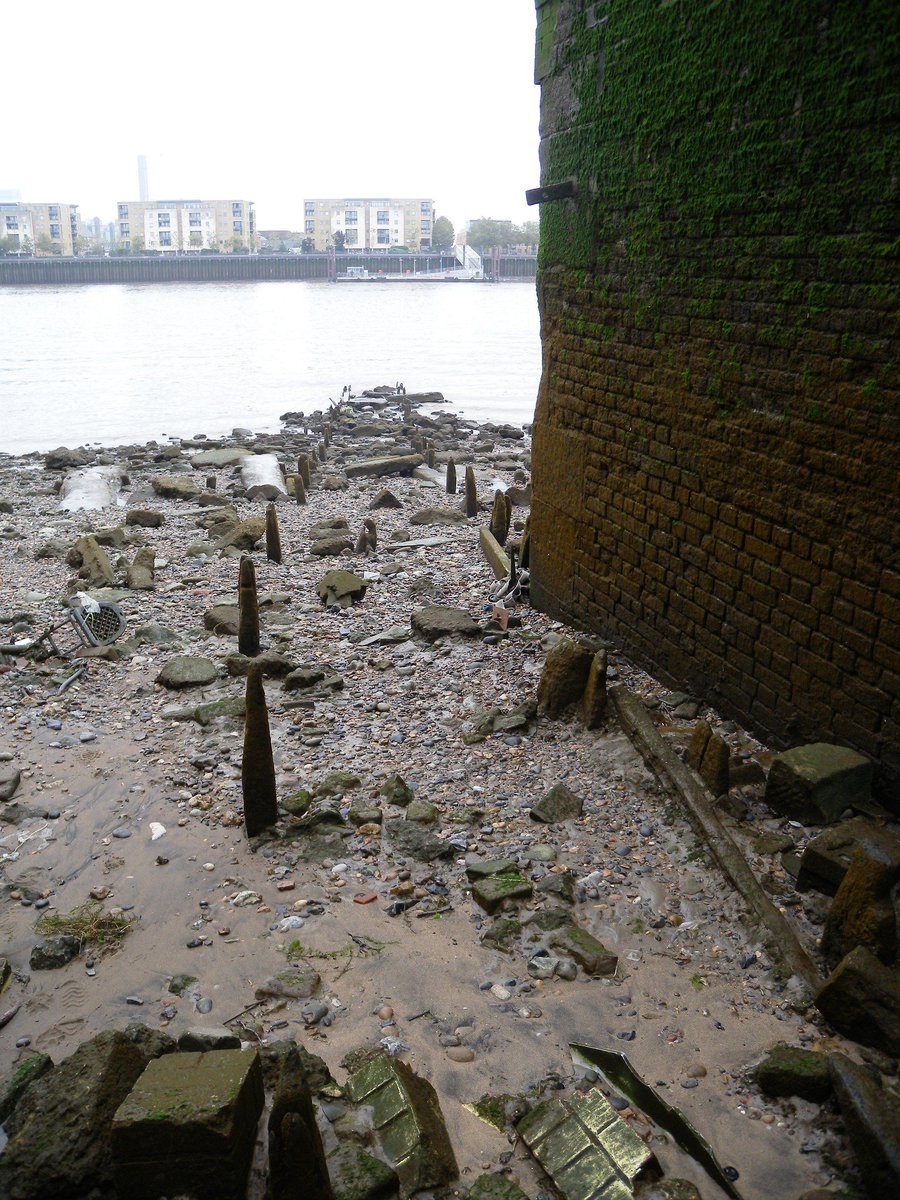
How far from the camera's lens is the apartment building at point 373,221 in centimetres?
15200

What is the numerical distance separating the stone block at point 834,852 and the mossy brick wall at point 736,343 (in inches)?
13.4

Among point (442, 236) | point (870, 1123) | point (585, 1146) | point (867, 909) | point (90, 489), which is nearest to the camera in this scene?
point (870, 1123)

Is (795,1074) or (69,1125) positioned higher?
(795,1074)

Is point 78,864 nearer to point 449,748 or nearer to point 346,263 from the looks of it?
point 449,748

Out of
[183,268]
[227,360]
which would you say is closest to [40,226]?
[183,268]

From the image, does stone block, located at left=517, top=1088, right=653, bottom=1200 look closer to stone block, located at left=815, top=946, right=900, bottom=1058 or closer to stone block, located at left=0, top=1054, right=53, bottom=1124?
stone block, located at left=815, top=946, right=900, bottom=1058

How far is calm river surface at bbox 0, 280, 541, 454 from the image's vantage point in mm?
29906

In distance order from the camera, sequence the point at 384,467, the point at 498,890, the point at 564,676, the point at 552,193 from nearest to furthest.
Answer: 1. the point at 498,890
2. the point at 564,676
3. the point at 552,193
4. the point at 384,467

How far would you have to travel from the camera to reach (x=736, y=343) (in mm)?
5668

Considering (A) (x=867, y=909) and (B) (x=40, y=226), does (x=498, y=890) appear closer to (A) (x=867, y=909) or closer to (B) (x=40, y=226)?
(A) (x=867, y=909)

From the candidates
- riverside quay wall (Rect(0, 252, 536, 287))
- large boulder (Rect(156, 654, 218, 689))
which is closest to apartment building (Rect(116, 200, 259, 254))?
riverside quay wall (Rect(0, 252, 536, 287))

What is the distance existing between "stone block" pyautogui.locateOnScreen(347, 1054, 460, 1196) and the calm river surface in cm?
2352

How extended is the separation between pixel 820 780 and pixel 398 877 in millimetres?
2345

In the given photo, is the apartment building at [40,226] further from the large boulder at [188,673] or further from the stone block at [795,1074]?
the stone block at [795,1074]
